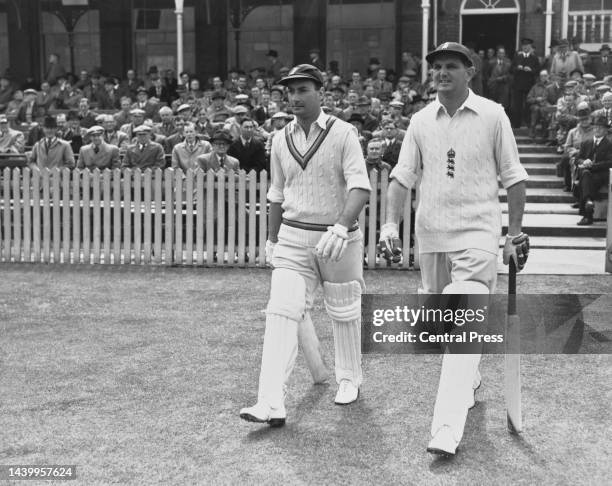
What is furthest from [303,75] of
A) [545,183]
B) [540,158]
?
[540,158]

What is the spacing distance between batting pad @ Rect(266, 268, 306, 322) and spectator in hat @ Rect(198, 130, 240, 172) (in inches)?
266

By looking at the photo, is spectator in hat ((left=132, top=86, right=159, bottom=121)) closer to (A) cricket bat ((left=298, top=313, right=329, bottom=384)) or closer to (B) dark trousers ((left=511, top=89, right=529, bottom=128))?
(B) dark trousers ((left=511, top=89, right=529, bottom=128))

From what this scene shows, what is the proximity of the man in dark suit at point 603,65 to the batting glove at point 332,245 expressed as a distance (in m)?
16.4

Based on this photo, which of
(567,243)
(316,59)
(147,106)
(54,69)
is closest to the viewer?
(567,243)

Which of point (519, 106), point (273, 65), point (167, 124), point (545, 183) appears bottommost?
point (545, 183)

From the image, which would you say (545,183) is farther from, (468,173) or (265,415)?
(265,415)

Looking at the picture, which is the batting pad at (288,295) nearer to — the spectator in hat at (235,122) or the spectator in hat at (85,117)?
the spectator in hat at (235,122)

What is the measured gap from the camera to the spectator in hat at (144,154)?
12680 millimetres

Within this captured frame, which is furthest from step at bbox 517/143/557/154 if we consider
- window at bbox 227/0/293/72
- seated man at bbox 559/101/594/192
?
Result: window at bbox 227/0/293/72

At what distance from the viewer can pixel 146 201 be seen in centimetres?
1105

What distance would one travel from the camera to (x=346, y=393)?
5355 mm

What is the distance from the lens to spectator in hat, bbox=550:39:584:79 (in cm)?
1864

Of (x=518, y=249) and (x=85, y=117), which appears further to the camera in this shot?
(x=85, y=117)

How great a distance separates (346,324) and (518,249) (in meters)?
1.23
